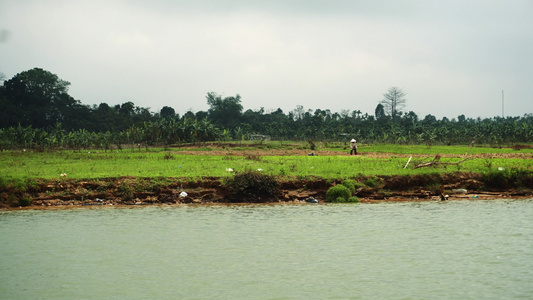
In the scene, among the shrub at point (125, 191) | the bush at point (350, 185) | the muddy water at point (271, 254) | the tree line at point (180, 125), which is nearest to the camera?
the muddy water at point (271, 254)

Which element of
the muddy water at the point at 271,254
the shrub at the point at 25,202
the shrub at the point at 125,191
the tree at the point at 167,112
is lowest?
the muddy water at the point at 271,254

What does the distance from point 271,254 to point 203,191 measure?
385 inches

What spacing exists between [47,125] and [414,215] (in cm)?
9240

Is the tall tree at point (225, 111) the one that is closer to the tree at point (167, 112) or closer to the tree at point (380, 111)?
the tree at point (167, 112)

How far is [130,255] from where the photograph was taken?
40.3ft

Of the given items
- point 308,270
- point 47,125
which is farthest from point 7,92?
point 308,270

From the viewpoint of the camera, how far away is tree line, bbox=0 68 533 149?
65812mm

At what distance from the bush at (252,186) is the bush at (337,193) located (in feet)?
7.42

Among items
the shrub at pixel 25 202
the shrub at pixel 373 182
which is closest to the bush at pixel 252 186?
the shrub at pixel 373 182

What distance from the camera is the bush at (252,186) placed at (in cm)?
2119

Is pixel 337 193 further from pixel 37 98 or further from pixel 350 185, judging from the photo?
pixel 37 98

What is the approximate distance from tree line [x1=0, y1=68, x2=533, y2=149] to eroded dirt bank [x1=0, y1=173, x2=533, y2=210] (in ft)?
121

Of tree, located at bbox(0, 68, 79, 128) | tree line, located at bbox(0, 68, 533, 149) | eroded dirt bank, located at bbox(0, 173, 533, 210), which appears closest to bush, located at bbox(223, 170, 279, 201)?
eroded dirt bank, located at bbox(0, 173, 533, 210)

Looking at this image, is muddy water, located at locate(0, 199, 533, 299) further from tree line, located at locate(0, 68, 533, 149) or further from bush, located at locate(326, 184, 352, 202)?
tree line, located at locate(0, 68, 533, 149)
